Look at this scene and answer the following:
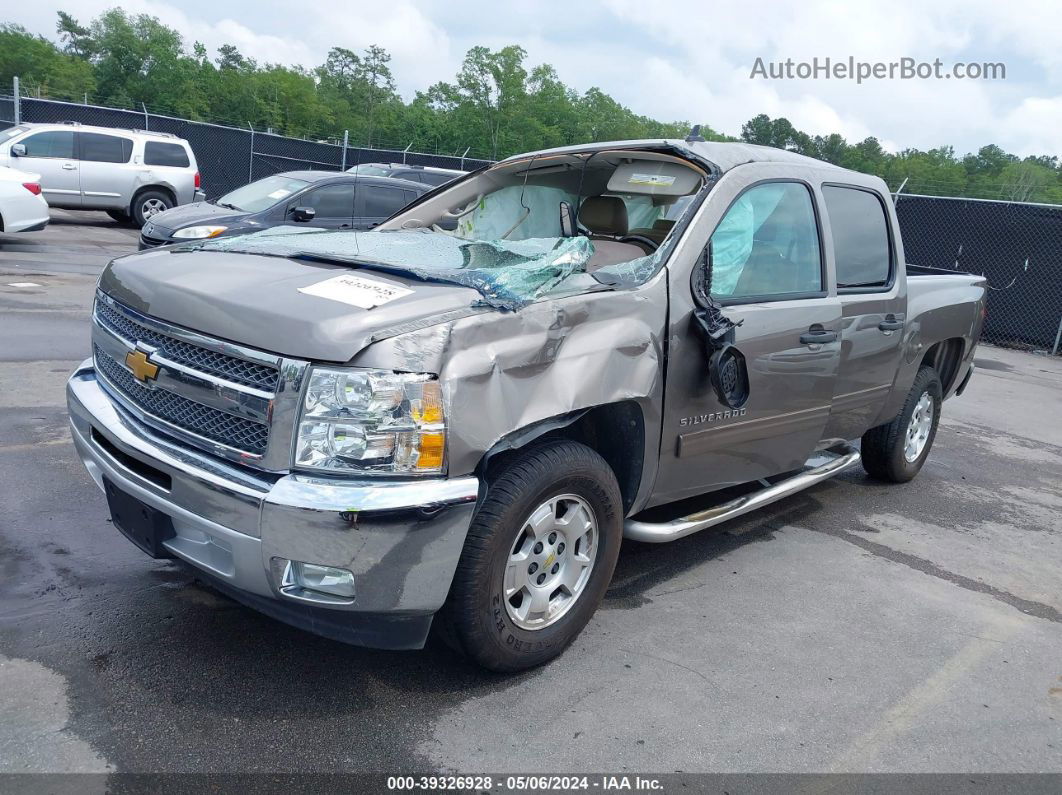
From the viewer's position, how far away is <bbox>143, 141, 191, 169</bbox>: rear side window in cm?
1734

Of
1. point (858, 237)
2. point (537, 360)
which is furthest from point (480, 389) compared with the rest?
point (858, 237)

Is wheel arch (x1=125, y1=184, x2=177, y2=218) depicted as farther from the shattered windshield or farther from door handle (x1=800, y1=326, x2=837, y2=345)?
door handle (x1=800, y1=326, x2=837, y2=345)

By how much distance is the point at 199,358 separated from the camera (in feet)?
9.54

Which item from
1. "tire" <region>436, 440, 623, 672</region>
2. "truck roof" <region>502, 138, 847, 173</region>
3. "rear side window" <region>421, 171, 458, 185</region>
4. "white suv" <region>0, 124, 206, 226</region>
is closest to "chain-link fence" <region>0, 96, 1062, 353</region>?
"rear side window" <region>421, 171, 458, 185</region>

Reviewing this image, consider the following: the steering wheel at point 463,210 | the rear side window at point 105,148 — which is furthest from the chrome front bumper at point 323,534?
the rear side window at point 105,148

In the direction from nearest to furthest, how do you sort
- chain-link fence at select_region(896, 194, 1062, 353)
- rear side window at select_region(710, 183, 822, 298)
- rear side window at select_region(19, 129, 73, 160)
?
rear side window at select_region(710, 183, 822, 298) < chain-link fence at select_region(896, 194, 1062, 353) < rear side window at select_region(19, 129, 73, 160)

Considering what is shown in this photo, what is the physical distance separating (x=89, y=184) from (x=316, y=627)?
1669 cm

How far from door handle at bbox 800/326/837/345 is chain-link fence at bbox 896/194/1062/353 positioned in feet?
37.2

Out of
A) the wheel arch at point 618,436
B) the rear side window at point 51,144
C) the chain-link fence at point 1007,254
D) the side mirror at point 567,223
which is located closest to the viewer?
the wheel arch at point 618,436

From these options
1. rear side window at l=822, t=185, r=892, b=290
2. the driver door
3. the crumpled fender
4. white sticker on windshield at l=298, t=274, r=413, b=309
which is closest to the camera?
the crumpled fender

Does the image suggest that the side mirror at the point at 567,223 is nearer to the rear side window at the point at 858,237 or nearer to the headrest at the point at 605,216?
the headrest at the point at 605,216

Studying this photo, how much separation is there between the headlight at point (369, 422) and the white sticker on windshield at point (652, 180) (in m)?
1.92

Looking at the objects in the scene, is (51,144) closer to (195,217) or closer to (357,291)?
(195,217)

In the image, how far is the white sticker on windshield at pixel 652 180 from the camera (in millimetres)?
4109
